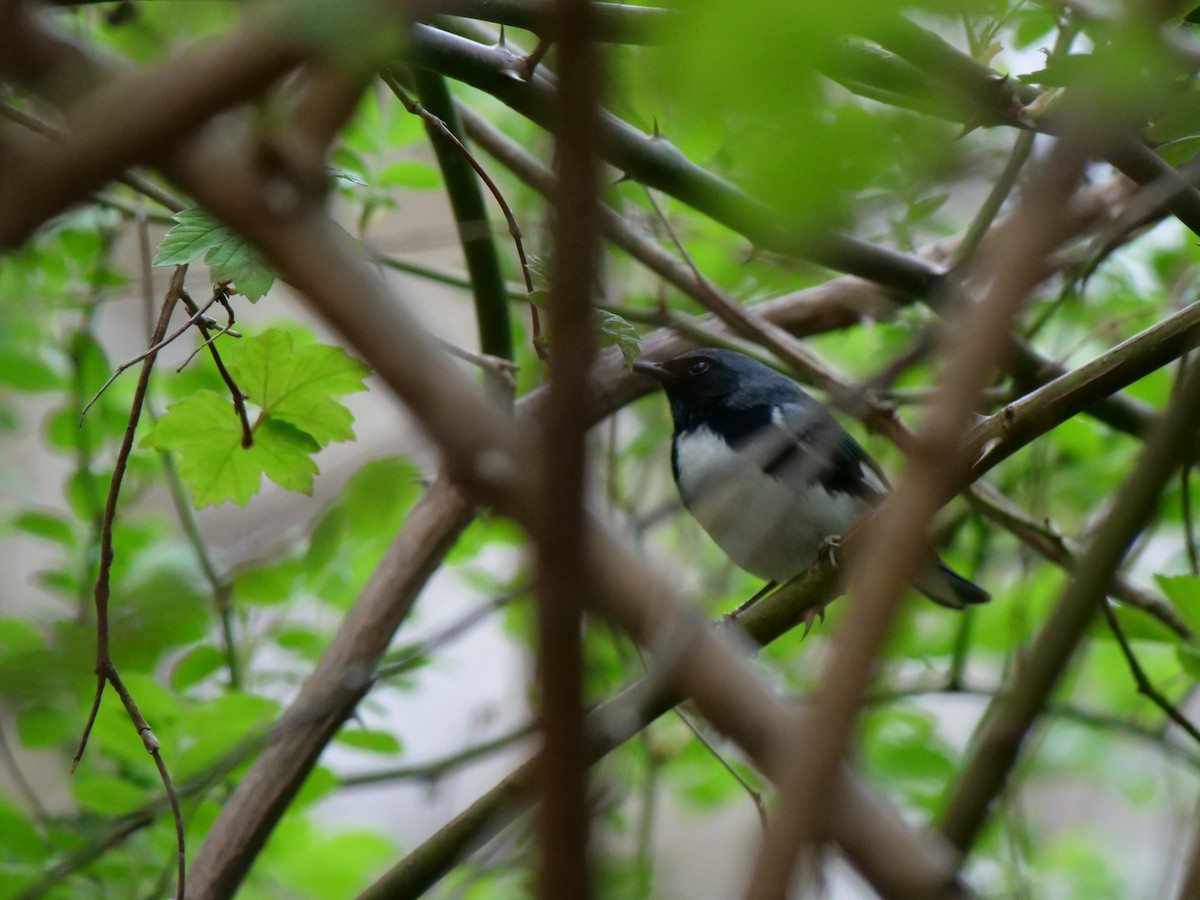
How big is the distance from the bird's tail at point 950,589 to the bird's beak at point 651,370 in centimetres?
72

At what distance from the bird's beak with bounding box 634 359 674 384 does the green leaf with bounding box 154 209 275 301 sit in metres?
0.95

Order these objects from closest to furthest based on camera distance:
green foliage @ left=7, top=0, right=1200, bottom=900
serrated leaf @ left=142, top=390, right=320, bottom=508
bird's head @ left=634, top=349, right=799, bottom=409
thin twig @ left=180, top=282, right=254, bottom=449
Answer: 1. green foliage @ left=7, top=0, right=1200, bottom=900
2. thin twig @ left=180, top=282, right=254, bottom=449
3. serrated leaf @ left=142, top=390, right=320, bottom=508
4. bird's head @ left=634, top=349, right=799, bottom=409

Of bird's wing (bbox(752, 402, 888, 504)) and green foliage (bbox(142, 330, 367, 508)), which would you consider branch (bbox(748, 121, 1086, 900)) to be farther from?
bird's wing (bbox(752, 402, 888, 504))

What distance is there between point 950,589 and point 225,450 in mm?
1608

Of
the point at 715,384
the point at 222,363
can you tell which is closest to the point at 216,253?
the point at 222,363

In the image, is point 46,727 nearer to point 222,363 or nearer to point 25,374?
point 25,374

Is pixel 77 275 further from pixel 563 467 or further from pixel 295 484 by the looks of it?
pixel 563 467

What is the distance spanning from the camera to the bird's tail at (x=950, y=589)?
2443mm

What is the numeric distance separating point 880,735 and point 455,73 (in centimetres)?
190

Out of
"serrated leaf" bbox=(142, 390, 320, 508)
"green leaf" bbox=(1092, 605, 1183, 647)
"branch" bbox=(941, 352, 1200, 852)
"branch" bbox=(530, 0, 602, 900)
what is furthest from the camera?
"green leaf" bbox=(1092, 605, 1183, 647)

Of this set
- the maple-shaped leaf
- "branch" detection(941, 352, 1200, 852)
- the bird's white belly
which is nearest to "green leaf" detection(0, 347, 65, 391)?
the maple-shaped leaf

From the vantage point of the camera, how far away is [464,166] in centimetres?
200

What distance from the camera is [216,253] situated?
140cm

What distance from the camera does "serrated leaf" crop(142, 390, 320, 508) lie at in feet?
5.18
